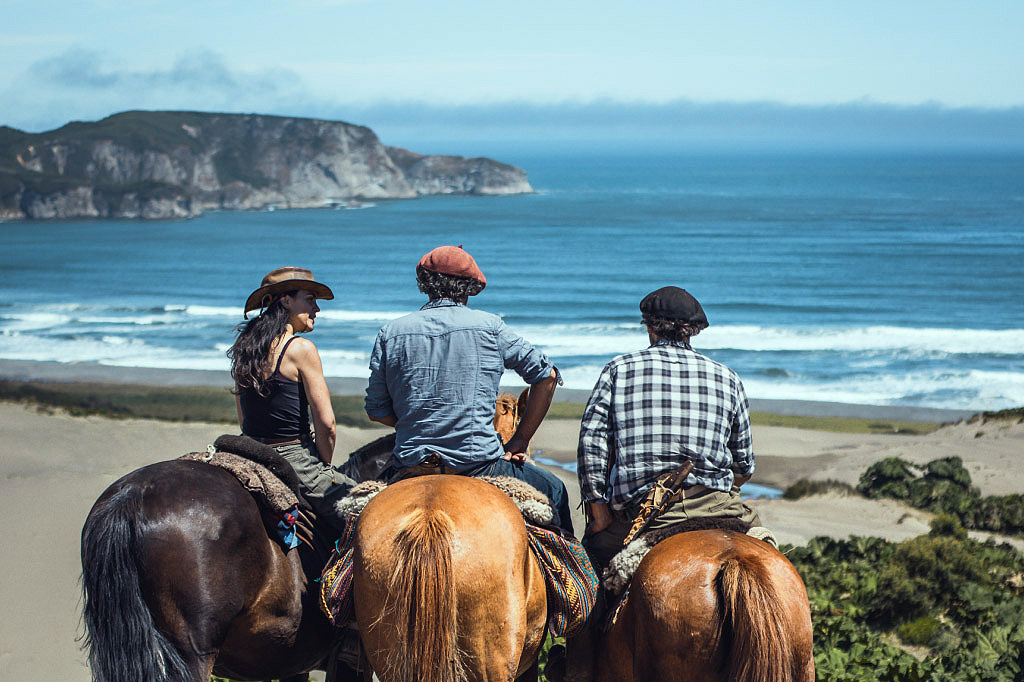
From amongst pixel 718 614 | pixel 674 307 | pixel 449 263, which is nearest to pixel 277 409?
pixel 449 263

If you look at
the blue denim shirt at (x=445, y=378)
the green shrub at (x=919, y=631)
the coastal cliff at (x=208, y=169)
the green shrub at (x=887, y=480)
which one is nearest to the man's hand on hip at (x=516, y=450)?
the blue denim shirt at (x=445, y=378)

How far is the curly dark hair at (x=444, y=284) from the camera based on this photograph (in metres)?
4.97

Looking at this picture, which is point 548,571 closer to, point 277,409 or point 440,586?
point 440,586

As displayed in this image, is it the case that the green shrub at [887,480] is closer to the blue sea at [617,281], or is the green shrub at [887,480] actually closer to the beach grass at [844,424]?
the beach grass at [844,424]

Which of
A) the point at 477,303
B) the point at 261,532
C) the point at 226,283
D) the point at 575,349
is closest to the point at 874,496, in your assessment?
the point at 261,532

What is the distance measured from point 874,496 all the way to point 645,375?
407 inches

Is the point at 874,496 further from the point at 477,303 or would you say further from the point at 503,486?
the point at 477,303

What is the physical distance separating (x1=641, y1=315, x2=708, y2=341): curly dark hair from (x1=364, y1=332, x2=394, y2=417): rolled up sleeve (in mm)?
1430

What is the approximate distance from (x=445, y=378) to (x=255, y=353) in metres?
1.08

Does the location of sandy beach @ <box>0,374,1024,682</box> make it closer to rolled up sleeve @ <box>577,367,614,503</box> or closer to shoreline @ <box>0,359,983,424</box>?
shoreline @ <box>0,359,983,424</box>

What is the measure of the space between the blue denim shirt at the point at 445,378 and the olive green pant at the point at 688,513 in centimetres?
77

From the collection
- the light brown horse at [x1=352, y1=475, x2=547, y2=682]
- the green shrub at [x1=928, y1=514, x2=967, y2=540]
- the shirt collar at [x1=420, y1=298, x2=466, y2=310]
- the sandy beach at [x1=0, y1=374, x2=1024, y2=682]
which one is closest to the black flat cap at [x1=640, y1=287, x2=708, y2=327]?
the shirt collar at [x1=420, y1=298, x2=466, y2=310]

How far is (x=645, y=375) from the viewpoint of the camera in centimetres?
460

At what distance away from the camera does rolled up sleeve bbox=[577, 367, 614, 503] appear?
4676 mm
